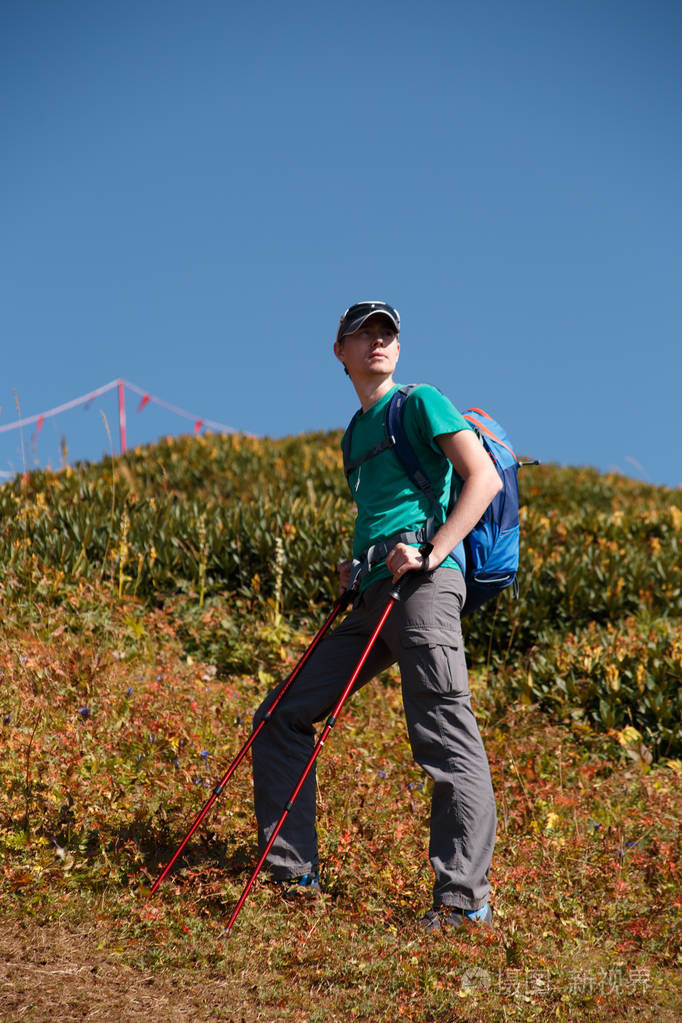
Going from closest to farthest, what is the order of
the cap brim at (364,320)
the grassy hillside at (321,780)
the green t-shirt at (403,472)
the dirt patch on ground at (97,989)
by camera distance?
the dirt patch on ground at (97,989), the grassy hillside at (321,780), the green t-shirt at (403,472), the cap brim at (364,320)

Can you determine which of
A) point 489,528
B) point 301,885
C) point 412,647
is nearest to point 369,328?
point 489,528

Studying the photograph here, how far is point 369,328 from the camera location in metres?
4.00

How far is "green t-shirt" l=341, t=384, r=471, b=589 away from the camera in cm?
376

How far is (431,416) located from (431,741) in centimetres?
141

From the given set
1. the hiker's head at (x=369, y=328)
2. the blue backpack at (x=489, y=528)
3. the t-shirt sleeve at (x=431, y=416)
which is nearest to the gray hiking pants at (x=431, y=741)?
the blue backpack at (x=489, y=528)

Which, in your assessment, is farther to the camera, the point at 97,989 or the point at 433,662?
the point at 433,662

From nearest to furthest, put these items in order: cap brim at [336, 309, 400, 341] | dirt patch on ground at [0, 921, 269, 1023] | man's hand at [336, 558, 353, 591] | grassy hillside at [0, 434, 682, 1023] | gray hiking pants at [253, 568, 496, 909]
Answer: dirt patch on ground at [0, 921, 269, 1023]
grassy hillside at [0, 434, 682, 1023]
gray hiking pants at [253, 568, 496, 909]
cap brim at [336, 309, 400, 341]
man's hand at [336, 558, 353, 591]

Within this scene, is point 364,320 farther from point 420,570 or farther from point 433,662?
point 433,662

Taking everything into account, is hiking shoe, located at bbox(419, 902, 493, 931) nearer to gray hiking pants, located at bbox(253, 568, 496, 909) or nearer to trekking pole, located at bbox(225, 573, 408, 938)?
gray hiking pants, located at bbox(253, 568, 496, 909)

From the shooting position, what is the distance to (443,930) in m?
3.68

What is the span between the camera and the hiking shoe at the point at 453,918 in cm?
367

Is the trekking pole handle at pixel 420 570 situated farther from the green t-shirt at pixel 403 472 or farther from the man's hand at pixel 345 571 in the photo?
the man's hand at pixel 345 571

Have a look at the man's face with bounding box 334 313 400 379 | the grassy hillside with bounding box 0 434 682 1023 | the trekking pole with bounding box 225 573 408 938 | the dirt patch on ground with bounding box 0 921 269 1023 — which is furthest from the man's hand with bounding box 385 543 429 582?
the dirt patch on ground with bounding box 0 921 269 1023

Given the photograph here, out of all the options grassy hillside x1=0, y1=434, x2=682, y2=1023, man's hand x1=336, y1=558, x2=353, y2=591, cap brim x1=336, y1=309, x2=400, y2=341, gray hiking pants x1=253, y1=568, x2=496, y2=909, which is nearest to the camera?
grassy hillside x1=0, y1=434, x2=682, y2=1023
